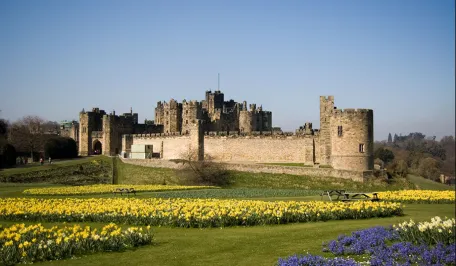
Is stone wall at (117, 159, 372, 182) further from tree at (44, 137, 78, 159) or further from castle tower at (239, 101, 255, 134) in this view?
castle tower at (239, 101, 255, 134)

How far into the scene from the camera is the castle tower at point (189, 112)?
8388 centimetres

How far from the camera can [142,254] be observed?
1560 cm

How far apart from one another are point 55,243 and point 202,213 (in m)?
7.00

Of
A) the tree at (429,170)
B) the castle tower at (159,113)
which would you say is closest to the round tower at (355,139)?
the tree at (429,170)

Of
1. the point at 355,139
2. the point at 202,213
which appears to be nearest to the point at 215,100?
the point at 355,139

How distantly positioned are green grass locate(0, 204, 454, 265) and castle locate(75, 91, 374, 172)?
2721 cm

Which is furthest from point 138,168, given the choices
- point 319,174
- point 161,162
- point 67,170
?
point 319,174

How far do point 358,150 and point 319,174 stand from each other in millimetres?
4068

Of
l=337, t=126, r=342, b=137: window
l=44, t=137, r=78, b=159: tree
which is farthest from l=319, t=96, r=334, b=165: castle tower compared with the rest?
l=44, t=137, r=78, b=159: tree

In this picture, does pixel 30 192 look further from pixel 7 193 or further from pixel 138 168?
pixel 138 168

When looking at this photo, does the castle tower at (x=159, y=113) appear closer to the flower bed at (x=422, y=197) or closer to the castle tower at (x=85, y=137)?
the castle tower at (x=85, y=137)

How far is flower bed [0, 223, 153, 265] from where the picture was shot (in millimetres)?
14812

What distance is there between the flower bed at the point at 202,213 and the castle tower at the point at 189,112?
59.1m

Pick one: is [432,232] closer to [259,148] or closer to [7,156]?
[7,156]
